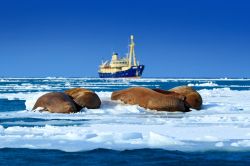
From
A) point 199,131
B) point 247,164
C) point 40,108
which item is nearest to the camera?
point 247,164

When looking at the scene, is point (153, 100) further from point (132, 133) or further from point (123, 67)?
point (123, 67)

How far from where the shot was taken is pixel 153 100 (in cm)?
2088

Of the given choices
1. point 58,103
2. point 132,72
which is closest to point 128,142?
point 58,103

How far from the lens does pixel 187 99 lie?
871 inches

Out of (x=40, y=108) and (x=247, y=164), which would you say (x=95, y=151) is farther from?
(x=40, y=108)

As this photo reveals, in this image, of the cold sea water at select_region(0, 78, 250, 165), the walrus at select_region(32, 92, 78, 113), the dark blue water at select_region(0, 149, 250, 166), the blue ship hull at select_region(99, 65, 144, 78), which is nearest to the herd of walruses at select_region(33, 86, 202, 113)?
the walrus at select_region(32, 92, 78, 113)

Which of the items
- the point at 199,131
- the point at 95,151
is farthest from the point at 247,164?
the point at 199,131

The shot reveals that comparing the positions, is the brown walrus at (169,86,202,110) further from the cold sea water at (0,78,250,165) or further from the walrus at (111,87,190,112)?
the cold sea water at (0,78,250,165)

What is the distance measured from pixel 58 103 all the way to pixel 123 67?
398 ft

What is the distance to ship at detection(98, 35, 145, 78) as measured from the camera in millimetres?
137087

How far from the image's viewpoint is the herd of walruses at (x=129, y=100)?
19.9 metres

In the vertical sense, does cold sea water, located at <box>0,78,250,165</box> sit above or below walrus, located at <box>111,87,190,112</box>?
below

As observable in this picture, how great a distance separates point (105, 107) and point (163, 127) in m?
7.07

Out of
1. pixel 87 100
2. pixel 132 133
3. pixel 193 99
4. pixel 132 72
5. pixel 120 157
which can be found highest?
pixel 132 72
